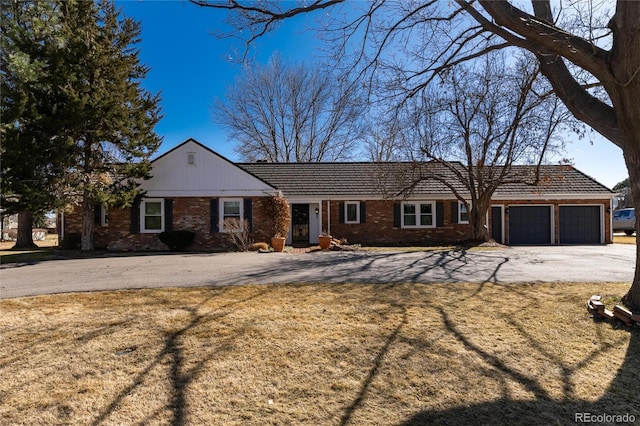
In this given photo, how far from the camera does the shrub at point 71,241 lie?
16031mm

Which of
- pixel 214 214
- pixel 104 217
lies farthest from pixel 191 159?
pixel 104 217

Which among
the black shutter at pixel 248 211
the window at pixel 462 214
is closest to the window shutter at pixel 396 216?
the window at pixel 462 214

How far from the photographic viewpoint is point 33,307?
5629mm

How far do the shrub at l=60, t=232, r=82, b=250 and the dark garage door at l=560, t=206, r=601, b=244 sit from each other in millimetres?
24462

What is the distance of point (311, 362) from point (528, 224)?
19.7 metres

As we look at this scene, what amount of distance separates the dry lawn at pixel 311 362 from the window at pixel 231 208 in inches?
429

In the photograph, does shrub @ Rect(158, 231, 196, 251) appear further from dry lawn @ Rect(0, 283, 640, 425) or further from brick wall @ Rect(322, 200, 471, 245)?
dry lawn @ Rect(0, 283, 640, 425)

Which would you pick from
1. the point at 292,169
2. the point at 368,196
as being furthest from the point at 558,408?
the point at 292,169

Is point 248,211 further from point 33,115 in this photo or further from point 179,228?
point 33,115

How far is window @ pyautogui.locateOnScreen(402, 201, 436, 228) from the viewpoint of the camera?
1939cm

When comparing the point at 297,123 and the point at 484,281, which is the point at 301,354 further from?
the point at 297,123

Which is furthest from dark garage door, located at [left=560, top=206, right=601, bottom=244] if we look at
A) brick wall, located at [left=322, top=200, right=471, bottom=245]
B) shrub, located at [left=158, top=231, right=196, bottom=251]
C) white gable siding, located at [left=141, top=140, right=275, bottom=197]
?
shrub, located at [left=158, top=231, right=196, bottom=251]

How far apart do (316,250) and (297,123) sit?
62.3 feet

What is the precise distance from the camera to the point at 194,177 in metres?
16.7
